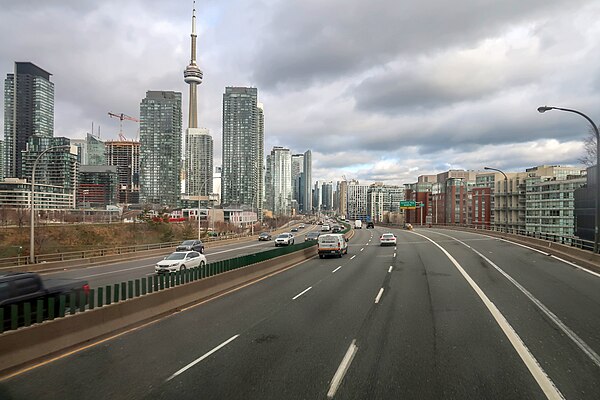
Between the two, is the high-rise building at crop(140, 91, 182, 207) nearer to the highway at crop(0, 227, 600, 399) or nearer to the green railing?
the green railing

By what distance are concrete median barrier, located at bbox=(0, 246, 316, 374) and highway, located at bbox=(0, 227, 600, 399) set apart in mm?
469

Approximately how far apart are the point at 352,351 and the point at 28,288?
933 centimetres

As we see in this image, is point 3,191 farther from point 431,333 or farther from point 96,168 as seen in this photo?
point 431,333

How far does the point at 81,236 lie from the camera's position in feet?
192

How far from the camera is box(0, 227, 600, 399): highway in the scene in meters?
6.60

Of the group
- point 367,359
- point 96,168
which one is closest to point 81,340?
point 367,359

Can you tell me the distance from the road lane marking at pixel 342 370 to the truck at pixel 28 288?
6.75 meters

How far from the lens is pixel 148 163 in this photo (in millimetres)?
181250

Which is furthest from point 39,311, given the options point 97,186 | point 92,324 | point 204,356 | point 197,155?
point 97,186

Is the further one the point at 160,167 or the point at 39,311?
the point at 160,167

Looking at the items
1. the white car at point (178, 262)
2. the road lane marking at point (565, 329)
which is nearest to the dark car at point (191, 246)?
the white car at point (178, 262)

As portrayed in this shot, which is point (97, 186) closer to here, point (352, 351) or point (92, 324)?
point (92, 324)

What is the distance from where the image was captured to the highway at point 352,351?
6.60 meters

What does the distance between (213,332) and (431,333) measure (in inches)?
217
